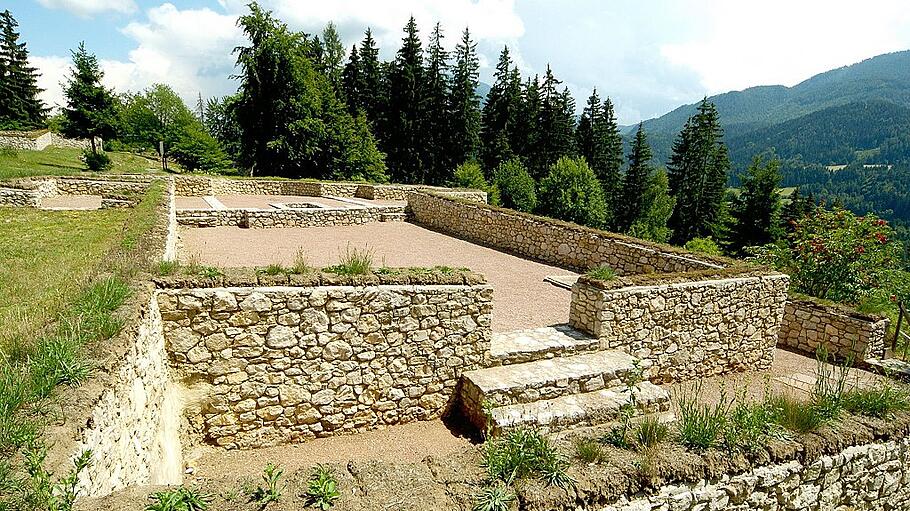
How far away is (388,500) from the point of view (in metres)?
2.62

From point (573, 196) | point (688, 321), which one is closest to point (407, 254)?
point (688, 321)

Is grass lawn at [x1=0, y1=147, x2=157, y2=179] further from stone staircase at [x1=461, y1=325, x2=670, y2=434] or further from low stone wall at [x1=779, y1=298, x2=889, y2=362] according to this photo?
low stone wall at [x1=779, y1=298, x2=889, y2=362]

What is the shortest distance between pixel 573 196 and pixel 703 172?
24.3 m

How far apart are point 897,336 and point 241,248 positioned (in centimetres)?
1421

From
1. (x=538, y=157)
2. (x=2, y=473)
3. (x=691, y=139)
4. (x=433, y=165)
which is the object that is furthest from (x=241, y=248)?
(x=691, y=139)

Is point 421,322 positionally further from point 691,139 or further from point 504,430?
point 691,139

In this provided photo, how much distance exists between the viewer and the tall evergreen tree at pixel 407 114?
45531 millimetres

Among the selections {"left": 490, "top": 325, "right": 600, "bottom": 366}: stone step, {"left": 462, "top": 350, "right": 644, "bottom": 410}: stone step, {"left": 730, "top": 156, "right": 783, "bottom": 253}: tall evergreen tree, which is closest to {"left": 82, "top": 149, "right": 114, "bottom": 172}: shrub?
{"left": 490, "top": 325, "right": 600, "bottom": 366}: stone step

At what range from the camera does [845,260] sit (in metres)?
12.8

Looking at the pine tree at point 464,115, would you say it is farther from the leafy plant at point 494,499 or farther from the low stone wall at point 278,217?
the leafy plant at point 494,499

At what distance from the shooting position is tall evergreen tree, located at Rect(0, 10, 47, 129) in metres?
42.4

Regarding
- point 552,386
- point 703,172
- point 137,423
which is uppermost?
point 703,172

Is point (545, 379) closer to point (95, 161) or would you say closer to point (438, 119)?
point (95, 161)

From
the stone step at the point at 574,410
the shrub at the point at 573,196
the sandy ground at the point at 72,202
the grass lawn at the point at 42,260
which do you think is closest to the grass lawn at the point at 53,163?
the sandy ground at the point at 72,202
